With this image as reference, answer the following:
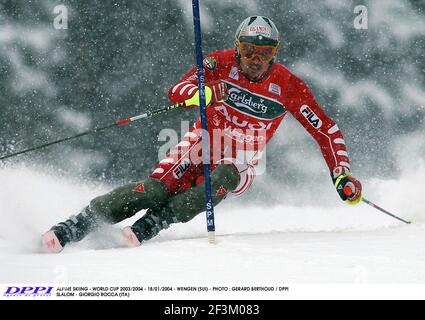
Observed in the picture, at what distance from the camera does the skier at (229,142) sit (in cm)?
413

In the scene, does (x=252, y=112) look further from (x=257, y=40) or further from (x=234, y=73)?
(x=257, y=40)

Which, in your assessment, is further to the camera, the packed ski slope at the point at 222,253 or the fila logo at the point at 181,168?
the fila logo at the point at 181,168

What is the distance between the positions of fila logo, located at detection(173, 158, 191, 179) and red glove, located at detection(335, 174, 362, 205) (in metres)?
1.10

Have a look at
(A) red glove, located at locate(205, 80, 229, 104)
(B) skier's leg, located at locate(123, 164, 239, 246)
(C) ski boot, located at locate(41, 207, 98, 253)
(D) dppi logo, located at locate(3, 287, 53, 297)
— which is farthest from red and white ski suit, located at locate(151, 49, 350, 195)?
(D) dppi logo, located at locate(3, 287, 53, 297)

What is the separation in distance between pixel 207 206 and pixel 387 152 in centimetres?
402

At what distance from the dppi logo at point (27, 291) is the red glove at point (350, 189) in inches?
91.0

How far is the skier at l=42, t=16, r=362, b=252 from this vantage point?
4.13 metres

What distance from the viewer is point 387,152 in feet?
24.4

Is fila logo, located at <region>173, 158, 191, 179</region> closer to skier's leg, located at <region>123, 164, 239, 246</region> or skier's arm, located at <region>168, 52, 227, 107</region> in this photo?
skier's leg, located at <region>123, 164, 239, 246</region>

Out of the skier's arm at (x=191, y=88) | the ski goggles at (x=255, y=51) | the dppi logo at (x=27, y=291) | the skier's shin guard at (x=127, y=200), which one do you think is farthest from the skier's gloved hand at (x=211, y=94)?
the dppi logo at (x=27, y=291)

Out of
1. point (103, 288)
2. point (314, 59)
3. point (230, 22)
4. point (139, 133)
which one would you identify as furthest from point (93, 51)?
point (103, 288)

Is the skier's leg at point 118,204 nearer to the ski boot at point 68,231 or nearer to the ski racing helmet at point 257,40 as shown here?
the ski boot at point 68,231

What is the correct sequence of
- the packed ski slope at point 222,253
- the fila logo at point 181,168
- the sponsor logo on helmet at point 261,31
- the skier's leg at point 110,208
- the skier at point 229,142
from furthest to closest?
the fila logo at point 181,168
the sponsor logo on helmet at point 261,31
the skier at point 229,142
the skier's leg at point 110,208
the packed ski slope at point 222,253

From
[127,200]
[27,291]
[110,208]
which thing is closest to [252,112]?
[127,200]
